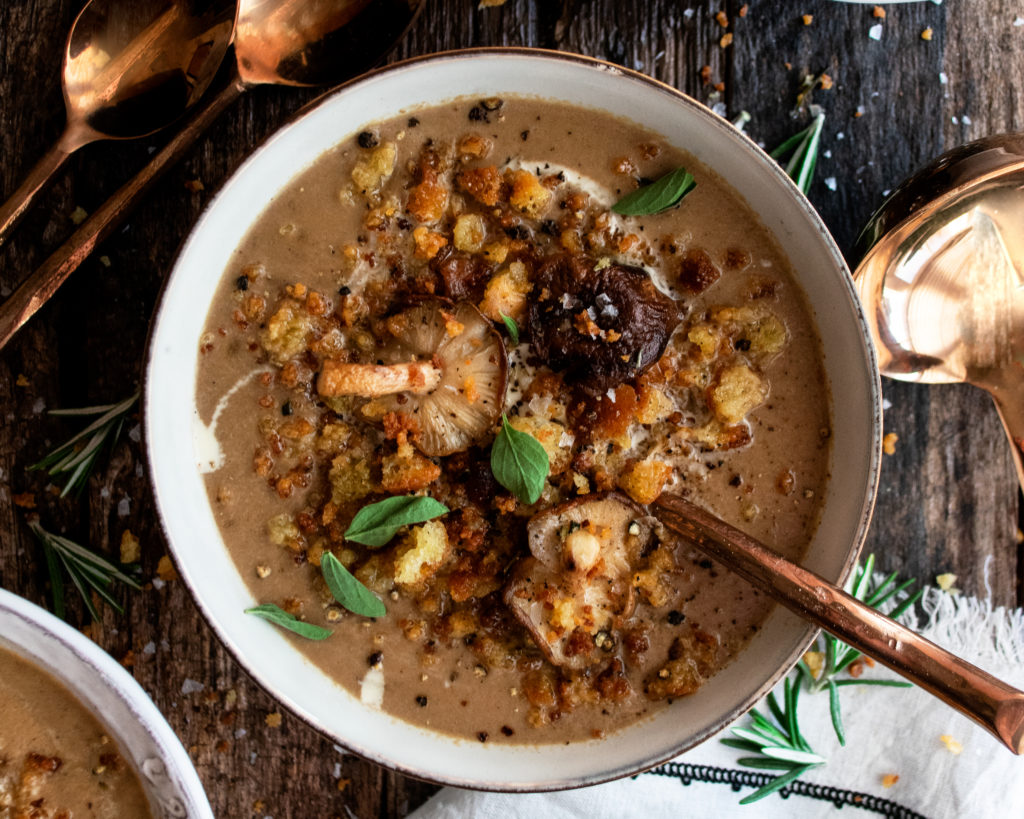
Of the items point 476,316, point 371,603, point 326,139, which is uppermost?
point 326,139

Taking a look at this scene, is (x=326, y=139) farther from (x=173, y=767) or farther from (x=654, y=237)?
(x=173, y=767)

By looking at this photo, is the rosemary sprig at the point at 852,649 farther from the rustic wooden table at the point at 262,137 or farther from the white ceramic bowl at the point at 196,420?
the white ceramic bowl at the point at 196,420

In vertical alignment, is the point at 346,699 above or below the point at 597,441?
below

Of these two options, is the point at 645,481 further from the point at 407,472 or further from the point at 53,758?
the point at 53,758

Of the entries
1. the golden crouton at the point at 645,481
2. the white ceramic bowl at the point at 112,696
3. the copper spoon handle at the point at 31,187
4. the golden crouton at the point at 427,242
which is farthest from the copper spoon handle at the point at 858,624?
the copper spoon handle at the point at 31,187

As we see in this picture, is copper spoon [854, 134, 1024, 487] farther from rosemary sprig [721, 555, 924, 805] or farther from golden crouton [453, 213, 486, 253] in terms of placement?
golden crouton [453, 213, 486, 253]

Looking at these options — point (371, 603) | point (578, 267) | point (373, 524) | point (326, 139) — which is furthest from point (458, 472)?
point (326, 139)

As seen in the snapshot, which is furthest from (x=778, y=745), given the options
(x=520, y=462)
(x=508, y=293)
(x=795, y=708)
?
(x=508, y=293)
